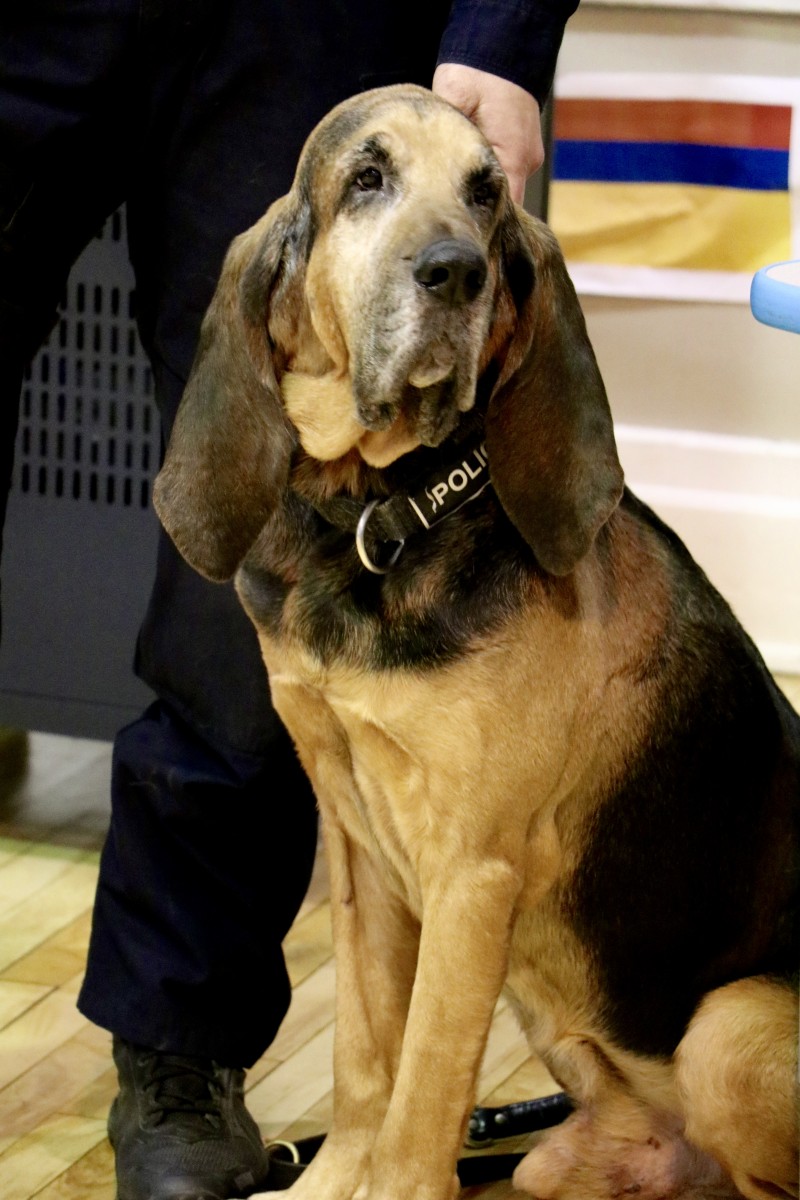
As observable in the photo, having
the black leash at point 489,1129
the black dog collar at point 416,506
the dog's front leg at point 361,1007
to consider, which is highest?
the black dog collar at point 416,506

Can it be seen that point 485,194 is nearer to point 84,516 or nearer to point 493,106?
point 493,106

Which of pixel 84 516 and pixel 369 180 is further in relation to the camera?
pixel 84 516

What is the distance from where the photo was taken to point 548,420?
1.90 meters

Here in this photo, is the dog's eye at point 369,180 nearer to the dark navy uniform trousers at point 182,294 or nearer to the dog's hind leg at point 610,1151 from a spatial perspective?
the dark navy uniform trousers at point 182,294

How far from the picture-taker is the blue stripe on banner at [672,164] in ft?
13.7

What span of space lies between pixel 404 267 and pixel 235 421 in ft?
0.97

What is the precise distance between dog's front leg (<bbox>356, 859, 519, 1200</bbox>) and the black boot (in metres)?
0.41

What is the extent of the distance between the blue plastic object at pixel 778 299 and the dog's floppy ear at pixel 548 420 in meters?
0.36

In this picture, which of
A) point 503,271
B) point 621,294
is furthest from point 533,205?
point 503,271

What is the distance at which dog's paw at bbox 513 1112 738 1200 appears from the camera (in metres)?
2.15

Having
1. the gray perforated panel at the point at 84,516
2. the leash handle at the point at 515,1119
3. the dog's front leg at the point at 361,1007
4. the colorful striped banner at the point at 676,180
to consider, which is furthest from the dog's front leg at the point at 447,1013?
the colorful striped banner at the point at 676,180

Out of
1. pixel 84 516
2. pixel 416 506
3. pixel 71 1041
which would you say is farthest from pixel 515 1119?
pixel 84 516

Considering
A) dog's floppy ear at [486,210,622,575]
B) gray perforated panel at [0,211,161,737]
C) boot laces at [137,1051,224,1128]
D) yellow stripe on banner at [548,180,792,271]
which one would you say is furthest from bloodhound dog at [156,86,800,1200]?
yellow stripe on banner at [548,180,792,271]

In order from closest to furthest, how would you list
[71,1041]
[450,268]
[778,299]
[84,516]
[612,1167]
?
1. [778,299]
2. [450,268]
3. [612,1167]
4. [71,1041]
5. [84,516]
